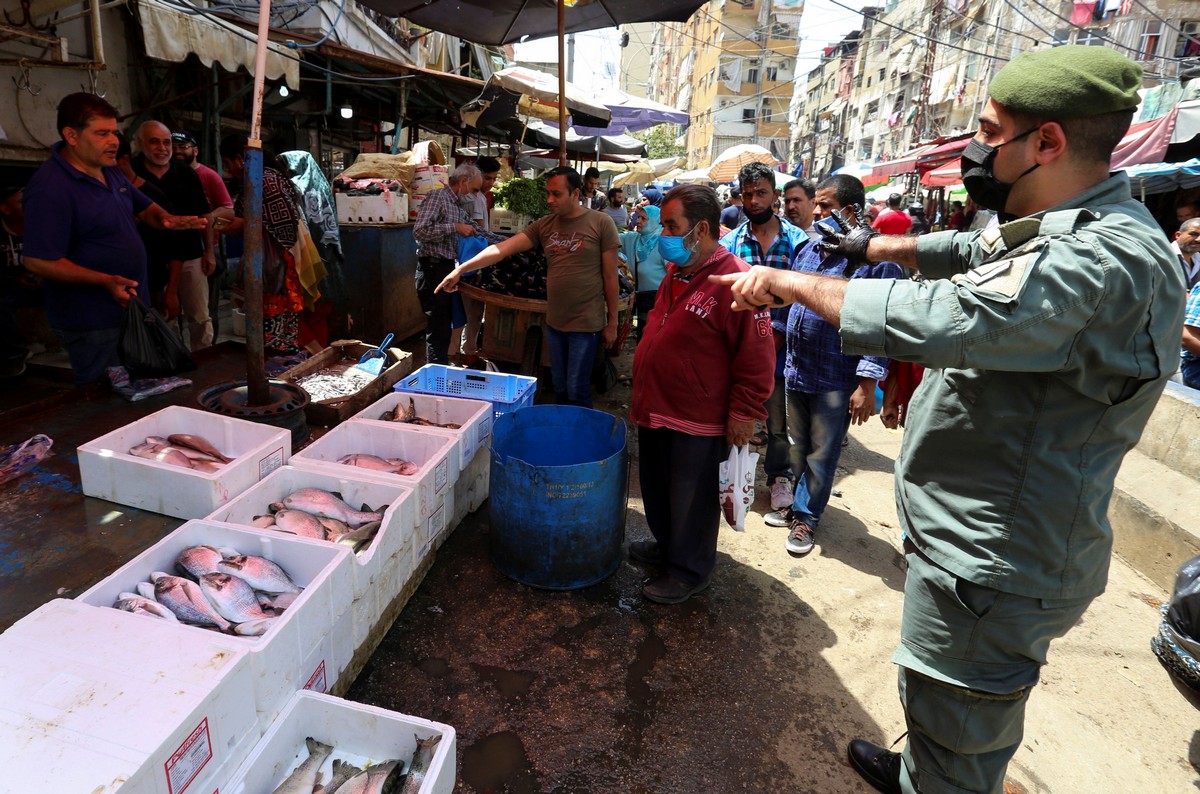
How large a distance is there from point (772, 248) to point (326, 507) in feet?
10.5

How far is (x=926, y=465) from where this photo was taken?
1915mm

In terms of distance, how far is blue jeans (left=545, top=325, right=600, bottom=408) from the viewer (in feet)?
16.6

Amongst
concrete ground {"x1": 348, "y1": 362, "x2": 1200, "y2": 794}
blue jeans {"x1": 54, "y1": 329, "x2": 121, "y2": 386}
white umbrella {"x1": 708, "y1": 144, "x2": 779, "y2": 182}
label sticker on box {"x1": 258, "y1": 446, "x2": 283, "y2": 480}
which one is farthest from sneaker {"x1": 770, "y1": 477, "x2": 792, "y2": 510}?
white umbrella {"x1": 708, "y1": 144, "x2": 779, "y2": 182}

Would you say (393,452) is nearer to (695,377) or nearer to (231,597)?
(231,597)

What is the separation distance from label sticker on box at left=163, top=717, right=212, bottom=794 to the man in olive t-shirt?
139 inches

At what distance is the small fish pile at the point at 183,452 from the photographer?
2799mm

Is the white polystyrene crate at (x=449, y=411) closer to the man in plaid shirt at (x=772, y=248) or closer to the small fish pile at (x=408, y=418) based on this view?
the small fish pile at (x=408, y=418)

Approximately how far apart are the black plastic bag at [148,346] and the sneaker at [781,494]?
382cm

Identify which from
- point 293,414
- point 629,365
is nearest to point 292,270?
point 293,414

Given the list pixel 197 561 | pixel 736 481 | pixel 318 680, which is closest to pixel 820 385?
pixel 736 481

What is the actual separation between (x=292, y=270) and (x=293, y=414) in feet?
8.91

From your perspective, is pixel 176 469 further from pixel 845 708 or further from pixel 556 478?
pixel 845 708

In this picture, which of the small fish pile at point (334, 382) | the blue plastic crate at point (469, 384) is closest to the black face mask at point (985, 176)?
the blue plastic crate at point (469, 384)

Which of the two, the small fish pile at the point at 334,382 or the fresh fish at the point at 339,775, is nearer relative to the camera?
the fresh fish at the point at 339,775
